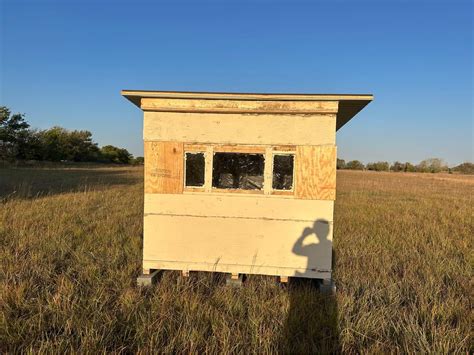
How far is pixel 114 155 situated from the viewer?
290 feet

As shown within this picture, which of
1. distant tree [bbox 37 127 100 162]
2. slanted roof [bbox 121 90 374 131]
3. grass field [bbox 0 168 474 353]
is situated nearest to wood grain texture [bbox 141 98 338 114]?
slanted roof [bbox 121 90 374 131]

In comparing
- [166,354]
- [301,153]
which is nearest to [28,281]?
[166,354]

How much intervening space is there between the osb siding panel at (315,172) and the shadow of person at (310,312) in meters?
0.43

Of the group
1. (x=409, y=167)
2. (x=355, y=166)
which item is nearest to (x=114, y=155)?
(x=355, y=166)

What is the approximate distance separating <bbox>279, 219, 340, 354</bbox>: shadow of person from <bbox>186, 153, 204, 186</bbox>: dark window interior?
178cm

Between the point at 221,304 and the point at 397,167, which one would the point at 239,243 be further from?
the point at 397,167

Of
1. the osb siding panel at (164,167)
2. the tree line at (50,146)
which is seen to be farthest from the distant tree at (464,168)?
the osb siding panel at (164,167)

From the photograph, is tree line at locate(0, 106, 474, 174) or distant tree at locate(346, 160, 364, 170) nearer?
tree line at locate(0, 106, 474, 174)

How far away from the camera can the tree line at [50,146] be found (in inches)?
1793

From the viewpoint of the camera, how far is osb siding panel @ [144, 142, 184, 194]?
15.7 ft

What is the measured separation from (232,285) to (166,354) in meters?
1.66

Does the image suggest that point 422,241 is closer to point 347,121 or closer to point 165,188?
point 347,121

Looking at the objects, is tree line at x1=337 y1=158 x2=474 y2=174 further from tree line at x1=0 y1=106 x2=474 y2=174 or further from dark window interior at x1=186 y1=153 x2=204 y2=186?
dark window interior at x1=186 y1=153 x2=204 y2=186

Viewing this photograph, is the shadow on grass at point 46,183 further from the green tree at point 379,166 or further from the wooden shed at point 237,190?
the green tree at point 379,166
